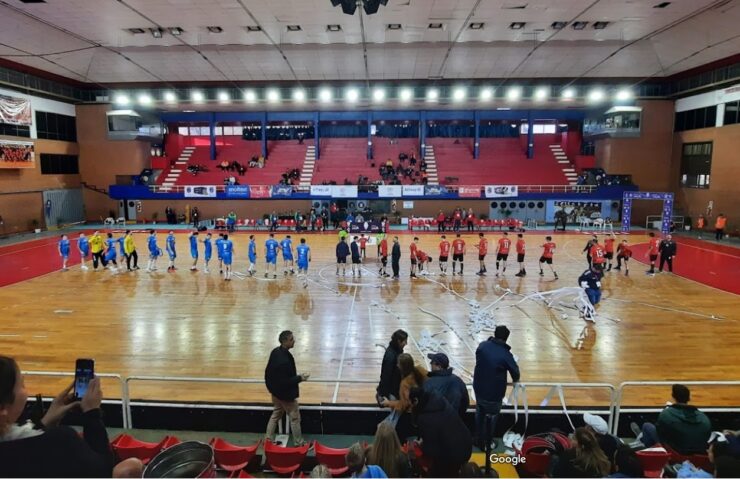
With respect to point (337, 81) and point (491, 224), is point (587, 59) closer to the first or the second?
point (491, 224)

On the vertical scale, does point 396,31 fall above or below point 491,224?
above

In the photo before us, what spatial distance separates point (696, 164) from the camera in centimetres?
3169

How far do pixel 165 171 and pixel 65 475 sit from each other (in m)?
39.3

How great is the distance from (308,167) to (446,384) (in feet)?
111

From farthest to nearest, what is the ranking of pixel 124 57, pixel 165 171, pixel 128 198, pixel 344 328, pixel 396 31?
pixel 165 171 < pixel 128 198 < pixel 124 57 < pixel 396 31 < pixel 344 328

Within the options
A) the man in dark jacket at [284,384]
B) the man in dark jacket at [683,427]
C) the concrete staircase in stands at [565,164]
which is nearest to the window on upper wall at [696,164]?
the concrete staircase in stands at [565,164]

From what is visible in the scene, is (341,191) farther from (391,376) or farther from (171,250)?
(391,376)

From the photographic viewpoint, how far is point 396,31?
22.4m

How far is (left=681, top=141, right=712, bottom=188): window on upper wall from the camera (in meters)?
30.3

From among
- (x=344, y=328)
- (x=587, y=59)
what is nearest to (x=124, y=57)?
(x=344, y=328)

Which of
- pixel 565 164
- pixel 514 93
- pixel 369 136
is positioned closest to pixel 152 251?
pixel 369 136

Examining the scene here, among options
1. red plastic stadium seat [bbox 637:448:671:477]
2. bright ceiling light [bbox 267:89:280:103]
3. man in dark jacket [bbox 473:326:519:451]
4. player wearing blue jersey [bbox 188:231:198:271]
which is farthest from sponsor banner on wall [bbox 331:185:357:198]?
red plastic stadium seat [bbox 637:448:671:477]

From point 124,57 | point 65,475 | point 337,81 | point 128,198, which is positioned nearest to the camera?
point 65,475

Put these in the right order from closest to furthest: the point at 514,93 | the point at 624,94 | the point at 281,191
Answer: the point at 514,93
the point at 624,94
the point at 281,191
